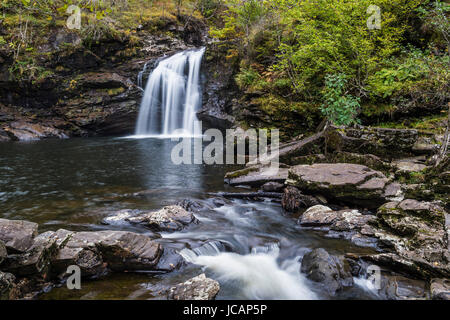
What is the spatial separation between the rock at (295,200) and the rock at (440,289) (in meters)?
2.94

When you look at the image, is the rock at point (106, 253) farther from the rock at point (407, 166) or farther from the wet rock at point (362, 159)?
the rock at point (407, 166)

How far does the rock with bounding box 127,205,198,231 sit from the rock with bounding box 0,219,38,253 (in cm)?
191

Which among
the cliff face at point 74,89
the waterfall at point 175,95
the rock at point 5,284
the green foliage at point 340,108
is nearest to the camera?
the rock at point 5,284

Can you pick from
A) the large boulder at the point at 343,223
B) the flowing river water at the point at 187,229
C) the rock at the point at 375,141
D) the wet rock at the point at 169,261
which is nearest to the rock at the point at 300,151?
the rock at the point at 375,141

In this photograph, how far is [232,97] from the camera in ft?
56.4

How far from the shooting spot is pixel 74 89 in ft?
65.6

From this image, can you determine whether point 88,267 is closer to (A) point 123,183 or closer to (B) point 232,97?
(A) point 123,183

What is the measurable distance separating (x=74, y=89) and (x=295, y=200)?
2010cm

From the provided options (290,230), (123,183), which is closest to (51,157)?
(123,183)

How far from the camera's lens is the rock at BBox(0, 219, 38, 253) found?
3049mm

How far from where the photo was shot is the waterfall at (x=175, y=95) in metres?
19.5

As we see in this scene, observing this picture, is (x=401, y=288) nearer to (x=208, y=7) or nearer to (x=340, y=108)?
(x=340, y=108)

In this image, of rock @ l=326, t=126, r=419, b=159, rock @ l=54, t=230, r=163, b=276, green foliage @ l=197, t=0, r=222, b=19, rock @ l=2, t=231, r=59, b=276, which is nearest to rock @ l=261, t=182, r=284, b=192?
rock @ l=326, t=126, r=419, b=159

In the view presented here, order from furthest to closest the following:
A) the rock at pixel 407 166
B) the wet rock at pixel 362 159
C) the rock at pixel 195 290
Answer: the wet rock at pixel 362 159 < the rock at pixel 407 166 < the rock at pixel 195 290
